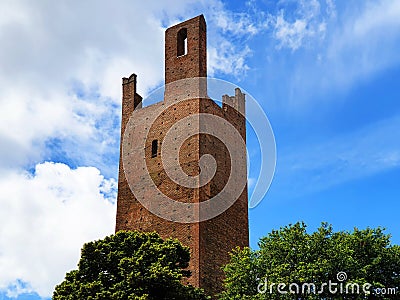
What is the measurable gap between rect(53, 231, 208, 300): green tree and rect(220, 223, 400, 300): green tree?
7.31 feet

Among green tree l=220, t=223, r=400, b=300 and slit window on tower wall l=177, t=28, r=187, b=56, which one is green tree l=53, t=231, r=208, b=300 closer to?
green tree l=220, t=223, r=400, b=300

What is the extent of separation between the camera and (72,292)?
19.1m

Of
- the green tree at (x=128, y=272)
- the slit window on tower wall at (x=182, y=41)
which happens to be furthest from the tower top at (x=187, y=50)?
the green tree at (x=128, y=272)

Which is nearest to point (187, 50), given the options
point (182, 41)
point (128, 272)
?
point (182, 41)

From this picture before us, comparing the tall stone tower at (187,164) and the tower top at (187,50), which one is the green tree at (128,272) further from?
the tower top at (187,50)

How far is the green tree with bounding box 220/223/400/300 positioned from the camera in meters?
18.7

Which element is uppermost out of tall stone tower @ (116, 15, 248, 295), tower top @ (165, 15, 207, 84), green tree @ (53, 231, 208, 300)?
tower top @ (165, 15, 207, 84)

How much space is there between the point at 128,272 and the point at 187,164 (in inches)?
362

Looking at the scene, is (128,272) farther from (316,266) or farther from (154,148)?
(154,148)

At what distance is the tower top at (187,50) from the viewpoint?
2941 centimetres

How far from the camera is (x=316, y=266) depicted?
1873 cm

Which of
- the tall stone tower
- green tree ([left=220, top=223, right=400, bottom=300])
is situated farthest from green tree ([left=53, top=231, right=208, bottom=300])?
the tall stone tower

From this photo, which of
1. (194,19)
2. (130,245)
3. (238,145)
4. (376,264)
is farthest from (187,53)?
(376,264)

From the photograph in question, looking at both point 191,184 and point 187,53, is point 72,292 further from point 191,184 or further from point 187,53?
point 187,53
